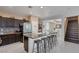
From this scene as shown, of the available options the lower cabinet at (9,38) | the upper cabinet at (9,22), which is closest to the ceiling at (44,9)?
the upper cabinet at (9,22)

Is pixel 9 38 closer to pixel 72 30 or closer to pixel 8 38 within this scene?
pixel 8 38

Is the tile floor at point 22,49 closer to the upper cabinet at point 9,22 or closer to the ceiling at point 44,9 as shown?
the upper cabinet at point 9,22

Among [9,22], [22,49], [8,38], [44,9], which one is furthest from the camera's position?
[9,22]

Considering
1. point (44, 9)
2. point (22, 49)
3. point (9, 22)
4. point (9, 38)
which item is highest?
point (44, 9)

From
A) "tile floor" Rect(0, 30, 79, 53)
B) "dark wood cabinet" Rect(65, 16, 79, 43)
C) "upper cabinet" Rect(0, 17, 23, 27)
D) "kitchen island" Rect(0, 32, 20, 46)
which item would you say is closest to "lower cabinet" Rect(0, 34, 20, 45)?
"kitchen island" Rect(0, 32, 20, 46)

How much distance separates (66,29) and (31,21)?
12.1 feet

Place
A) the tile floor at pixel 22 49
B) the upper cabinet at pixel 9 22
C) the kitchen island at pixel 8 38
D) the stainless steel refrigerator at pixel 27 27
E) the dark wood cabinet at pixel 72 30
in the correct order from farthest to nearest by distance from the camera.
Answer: the dark wood cabinet at pixel 72 30
the stainless steel refrigerator at pixel 27 27
the upper cabinet at pixel 9 22
the kitchen island at pixel 8 38
the tile floor at pixel 22 49

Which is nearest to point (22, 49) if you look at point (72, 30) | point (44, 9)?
point (44, 9)

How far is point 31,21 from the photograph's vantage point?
23.9 ft

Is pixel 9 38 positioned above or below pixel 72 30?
below

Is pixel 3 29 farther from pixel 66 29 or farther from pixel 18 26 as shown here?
pixel 66 29

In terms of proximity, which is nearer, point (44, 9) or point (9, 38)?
point (44, 9)

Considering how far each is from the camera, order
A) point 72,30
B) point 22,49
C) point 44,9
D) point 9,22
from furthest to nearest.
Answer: point 72,30 < point 9,22 < point 44,9 < point 22,49
